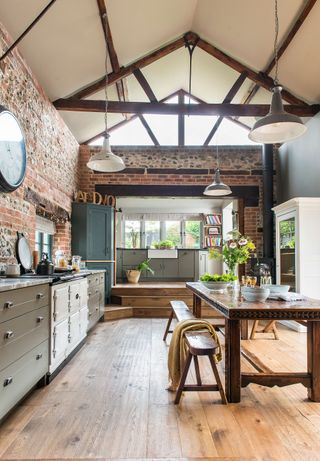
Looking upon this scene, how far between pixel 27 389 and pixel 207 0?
191 inches

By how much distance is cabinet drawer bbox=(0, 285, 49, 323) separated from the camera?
2.10 meters

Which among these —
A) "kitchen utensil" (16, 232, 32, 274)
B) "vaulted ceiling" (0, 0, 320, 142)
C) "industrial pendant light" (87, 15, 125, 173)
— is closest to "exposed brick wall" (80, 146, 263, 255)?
"vaulted ceiling" (0, 0, 320, 142)

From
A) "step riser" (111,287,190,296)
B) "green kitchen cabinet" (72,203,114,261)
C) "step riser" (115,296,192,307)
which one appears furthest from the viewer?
"step riser" (111,287,190,296)

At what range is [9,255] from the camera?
3.37 m

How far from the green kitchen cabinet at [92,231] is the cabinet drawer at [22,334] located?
3379 millimetres

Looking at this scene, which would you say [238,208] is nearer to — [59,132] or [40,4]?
[59,132]

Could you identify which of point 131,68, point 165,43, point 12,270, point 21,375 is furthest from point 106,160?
point 165,43

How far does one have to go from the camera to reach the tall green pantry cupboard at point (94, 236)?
6.20 metres

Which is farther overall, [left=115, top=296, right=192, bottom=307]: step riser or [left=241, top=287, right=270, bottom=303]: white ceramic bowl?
[left=115, top=296, right=192, bottom=307]: step riser

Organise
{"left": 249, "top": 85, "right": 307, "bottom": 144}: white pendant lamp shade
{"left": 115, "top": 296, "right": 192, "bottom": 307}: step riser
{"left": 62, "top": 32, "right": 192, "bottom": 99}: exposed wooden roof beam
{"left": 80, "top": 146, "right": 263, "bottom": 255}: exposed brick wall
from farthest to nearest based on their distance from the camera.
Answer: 1. {"left": 80, "top": 146, "right": 263, "bottom": 255}: exposed brick wall
2. {"left": 115, "top": 296, "right": 192, "bottom": 307}: step riser
3. {"left": 62, "top": 32, "right": 192, "bottom": 99}: exposed wooden roof beam
4. {"left": 249, "top": 85, "right": 307, "bottom": 144}: white pendant lamp shade

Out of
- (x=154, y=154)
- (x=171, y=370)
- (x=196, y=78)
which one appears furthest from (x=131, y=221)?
(x=171, y=370)

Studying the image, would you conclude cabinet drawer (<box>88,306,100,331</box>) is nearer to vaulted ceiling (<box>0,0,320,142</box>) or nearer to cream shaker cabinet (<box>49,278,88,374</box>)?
cream shaker cabinet (<box>49,278,88,374</box>)

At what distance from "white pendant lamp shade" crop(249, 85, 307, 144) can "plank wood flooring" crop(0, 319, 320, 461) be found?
2138mm

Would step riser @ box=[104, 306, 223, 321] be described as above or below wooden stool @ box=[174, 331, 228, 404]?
below
